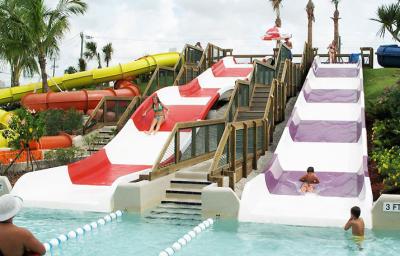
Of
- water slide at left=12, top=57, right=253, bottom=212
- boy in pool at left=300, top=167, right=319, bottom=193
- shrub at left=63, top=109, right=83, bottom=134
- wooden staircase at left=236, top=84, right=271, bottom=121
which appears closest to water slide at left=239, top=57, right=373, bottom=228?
boy in pool at left=300, top=167, right=319, bottom=193

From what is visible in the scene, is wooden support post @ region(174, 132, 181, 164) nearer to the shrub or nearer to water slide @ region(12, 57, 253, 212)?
water slide @ region(12, 57, 253, 212)

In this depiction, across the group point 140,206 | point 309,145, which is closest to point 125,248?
point 140,206

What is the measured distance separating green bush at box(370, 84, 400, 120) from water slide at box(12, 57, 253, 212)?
16.6 feet

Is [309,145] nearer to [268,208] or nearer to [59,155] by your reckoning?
[268,208]

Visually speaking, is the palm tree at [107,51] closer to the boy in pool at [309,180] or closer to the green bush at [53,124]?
the green bush at [53,124]

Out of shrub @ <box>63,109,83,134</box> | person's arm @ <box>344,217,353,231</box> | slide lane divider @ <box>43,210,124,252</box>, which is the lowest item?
slide lane divider @ <box>43,210,124,252</box>

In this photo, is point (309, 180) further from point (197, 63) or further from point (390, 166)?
point (197, 63)

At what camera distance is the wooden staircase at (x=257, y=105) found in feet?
54.9

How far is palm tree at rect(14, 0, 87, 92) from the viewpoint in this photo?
970 inches

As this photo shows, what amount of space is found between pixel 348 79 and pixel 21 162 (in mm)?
11867

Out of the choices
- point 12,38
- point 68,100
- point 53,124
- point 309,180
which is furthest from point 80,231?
point 12,38

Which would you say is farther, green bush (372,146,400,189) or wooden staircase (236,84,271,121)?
wooden staircase (236,84,271,121)

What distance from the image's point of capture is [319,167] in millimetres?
13414

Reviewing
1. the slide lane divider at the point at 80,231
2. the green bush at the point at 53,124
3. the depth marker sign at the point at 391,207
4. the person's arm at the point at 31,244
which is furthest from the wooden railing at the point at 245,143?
the green bush at the point at 53,124
